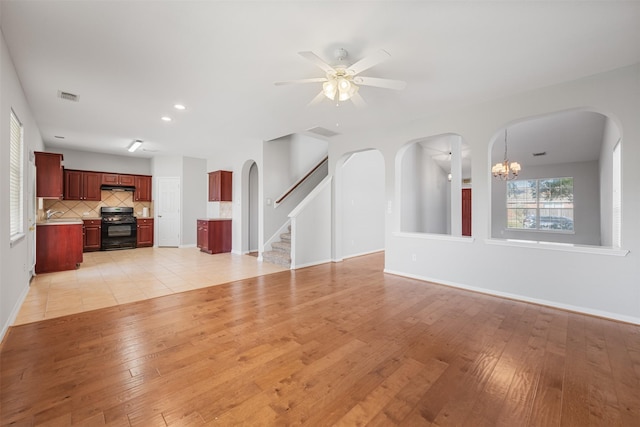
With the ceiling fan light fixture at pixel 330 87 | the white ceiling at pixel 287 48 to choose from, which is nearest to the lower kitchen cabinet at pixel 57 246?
the white ceiling at pixel 287 48

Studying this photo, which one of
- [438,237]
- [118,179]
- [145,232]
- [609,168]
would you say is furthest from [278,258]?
[609,168]

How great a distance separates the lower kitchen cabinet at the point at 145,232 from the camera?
8.09m

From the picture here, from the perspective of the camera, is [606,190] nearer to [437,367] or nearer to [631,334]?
[631,334]

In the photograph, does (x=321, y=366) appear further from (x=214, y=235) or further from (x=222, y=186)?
(x=222, y=186)

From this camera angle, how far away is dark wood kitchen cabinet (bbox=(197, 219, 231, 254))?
716 cm

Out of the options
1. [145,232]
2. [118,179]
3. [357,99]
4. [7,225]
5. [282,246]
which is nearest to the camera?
[7,225]

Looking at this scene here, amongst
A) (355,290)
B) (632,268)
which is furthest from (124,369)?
(632,268)

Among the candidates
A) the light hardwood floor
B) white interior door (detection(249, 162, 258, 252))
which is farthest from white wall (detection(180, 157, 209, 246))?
the light hardwood floor

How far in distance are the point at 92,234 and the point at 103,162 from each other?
2.14 metres

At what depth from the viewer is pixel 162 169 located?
27.6 feet

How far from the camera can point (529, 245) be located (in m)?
3.58

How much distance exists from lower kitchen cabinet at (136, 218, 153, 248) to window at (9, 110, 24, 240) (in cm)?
464

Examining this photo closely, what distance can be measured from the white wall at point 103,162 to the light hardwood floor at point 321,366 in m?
6.48

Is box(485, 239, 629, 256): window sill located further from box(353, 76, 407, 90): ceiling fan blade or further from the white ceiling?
box(353, 76, 407, 90): ceiling fan blade
